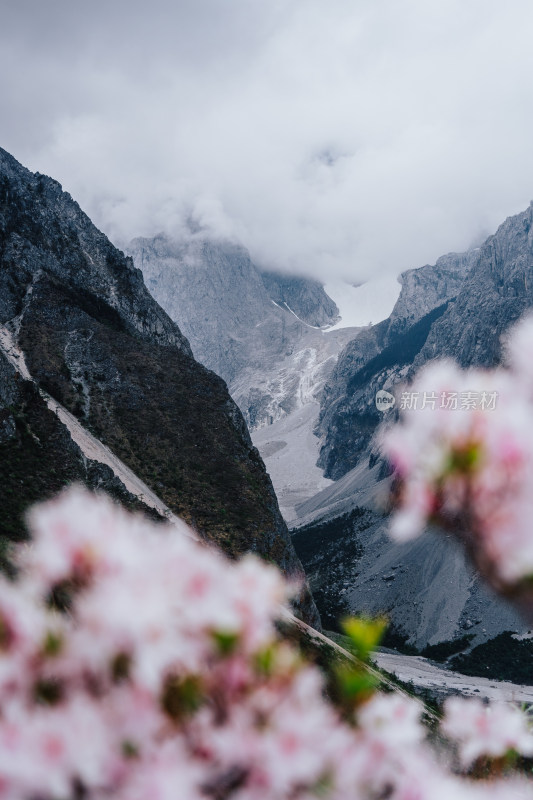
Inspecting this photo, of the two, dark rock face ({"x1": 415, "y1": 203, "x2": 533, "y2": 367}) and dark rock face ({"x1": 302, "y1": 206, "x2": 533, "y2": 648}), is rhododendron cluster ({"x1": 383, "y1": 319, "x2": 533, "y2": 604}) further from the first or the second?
dark rock face ({"x1": 415, "y1": 203, "x2": 533, "y2": 367})

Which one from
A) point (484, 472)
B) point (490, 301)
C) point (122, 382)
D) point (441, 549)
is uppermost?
point (122, 382)

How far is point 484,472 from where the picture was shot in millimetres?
1999

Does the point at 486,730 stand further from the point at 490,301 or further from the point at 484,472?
the point at 490,301

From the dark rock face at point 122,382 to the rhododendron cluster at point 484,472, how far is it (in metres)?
26.0

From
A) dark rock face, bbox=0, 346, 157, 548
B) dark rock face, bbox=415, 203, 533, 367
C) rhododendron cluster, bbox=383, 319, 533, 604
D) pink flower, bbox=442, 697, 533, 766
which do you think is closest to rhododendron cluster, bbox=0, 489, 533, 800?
rhododendron cluster, bbox=383, 319, 533, 604

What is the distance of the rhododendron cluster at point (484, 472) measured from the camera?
1.97 meters

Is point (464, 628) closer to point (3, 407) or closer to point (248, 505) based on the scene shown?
point (248, 505)

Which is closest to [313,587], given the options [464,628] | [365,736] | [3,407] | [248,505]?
[464,628]

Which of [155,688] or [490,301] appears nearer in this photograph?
[155,688]

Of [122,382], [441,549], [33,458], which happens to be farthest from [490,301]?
[33,458]

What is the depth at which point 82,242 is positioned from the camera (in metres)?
64.0

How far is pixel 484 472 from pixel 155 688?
59.8 inches

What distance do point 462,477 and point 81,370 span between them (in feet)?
156

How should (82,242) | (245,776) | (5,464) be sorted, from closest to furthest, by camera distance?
(245,776)
(5,464)
(82,242)
